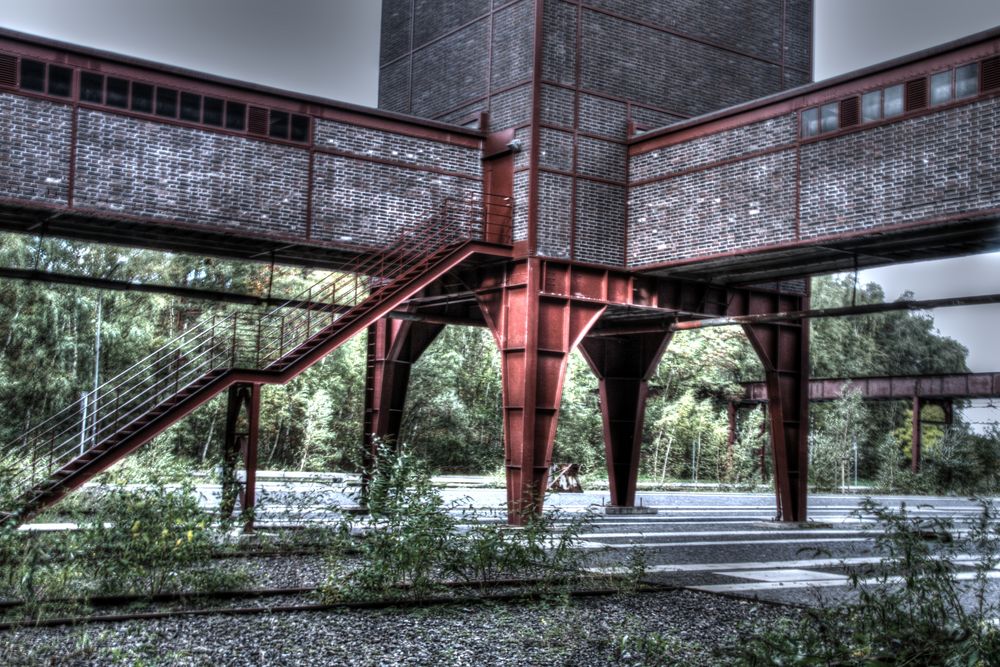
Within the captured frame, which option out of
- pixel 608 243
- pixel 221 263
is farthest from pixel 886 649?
pixel 221 263

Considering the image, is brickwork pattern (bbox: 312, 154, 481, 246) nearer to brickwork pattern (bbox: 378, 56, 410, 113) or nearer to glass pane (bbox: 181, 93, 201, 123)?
glass pane (bbox: 181, 93, 201, 123)

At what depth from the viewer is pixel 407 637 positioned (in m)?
9.52

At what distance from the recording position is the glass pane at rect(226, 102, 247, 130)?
1892 cm

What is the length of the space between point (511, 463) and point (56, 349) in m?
21.8

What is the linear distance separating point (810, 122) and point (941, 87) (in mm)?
2461

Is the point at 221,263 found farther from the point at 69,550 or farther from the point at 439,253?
the point at 69,550

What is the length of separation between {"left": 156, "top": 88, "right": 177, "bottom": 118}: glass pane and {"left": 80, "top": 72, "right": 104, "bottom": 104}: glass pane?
944mm

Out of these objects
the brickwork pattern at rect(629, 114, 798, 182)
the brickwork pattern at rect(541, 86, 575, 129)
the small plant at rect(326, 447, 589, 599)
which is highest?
the brickwork pattern at rect(541, 86, 575, 129)

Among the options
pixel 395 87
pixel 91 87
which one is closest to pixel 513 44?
pixel 395 87

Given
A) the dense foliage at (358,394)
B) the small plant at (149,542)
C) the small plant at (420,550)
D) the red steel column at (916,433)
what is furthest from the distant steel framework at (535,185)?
the red steel column at (916,433)

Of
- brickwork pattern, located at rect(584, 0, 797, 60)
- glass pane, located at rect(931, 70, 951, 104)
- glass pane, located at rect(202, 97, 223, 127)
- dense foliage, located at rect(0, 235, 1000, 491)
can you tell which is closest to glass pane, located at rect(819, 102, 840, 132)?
glass pane, located at rect(931, 70, 951, 104)

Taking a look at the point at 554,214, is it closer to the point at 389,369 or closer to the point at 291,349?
the point at 291,349

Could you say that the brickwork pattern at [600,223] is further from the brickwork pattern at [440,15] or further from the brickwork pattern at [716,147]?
the brickwork pattern at [440,15]

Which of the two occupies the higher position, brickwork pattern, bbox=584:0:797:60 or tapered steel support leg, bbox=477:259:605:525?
brickwork pattern, bbox=584:0:797:60
